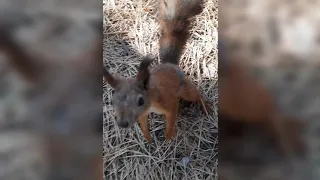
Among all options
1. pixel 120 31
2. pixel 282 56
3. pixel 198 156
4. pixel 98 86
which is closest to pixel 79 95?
pixel 98 86

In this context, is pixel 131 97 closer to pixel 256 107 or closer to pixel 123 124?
pixel 123 124

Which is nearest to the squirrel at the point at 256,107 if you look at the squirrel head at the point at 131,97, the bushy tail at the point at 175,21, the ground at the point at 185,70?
the ground at the point at 185,70

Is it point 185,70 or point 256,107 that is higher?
point 185,70

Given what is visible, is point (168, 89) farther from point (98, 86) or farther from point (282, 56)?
point (282, 56)

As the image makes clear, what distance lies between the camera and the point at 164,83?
1.33 metres

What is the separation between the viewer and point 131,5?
1383mm

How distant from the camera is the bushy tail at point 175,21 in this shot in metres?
1.38

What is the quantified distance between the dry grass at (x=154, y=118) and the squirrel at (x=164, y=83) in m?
0.02

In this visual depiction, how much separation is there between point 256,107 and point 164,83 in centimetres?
28

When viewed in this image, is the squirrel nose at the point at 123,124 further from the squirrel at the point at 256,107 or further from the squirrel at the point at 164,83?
the squirrel at the point at 256,107

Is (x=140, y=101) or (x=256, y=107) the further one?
(x=256, y=107)

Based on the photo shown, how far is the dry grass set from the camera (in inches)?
53.5

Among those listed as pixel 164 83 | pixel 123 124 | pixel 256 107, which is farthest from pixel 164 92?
pixel 256 107

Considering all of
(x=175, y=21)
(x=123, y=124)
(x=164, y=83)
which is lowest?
(x=123, y=124)
